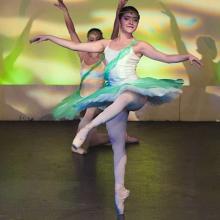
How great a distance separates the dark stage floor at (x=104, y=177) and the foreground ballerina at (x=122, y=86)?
1.07 feet

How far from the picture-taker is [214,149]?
4.73 metres

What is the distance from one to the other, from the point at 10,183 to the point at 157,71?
3.21 metres

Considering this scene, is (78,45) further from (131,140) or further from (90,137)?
(131,140)

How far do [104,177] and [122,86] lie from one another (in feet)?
3.93

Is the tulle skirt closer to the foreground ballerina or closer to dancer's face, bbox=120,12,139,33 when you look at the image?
the foreground ballerina

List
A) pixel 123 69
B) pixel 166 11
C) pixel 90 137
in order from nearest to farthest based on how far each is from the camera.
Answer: pixel 123 69 < pixel 90 137 < pixel 166 11

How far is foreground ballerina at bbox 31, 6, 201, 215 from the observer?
279cm

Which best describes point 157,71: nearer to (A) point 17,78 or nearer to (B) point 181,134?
(B) point 181,134

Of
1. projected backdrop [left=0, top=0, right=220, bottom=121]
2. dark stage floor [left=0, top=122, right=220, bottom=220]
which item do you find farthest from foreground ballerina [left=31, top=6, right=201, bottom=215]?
projected backdrop [left=0, top=0, right=220, bottom=121]

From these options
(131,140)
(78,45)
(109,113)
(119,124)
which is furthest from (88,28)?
(109,113)

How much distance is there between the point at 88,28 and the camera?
6461mm

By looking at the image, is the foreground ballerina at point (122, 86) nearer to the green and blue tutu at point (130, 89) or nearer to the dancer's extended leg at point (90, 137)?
the green and blue tutu at point (130, 89)

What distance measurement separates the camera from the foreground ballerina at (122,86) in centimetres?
279

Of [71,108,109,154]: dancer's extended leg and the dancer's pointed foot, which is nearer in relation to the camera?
[71,108,109,154]: dancer's extended leg
